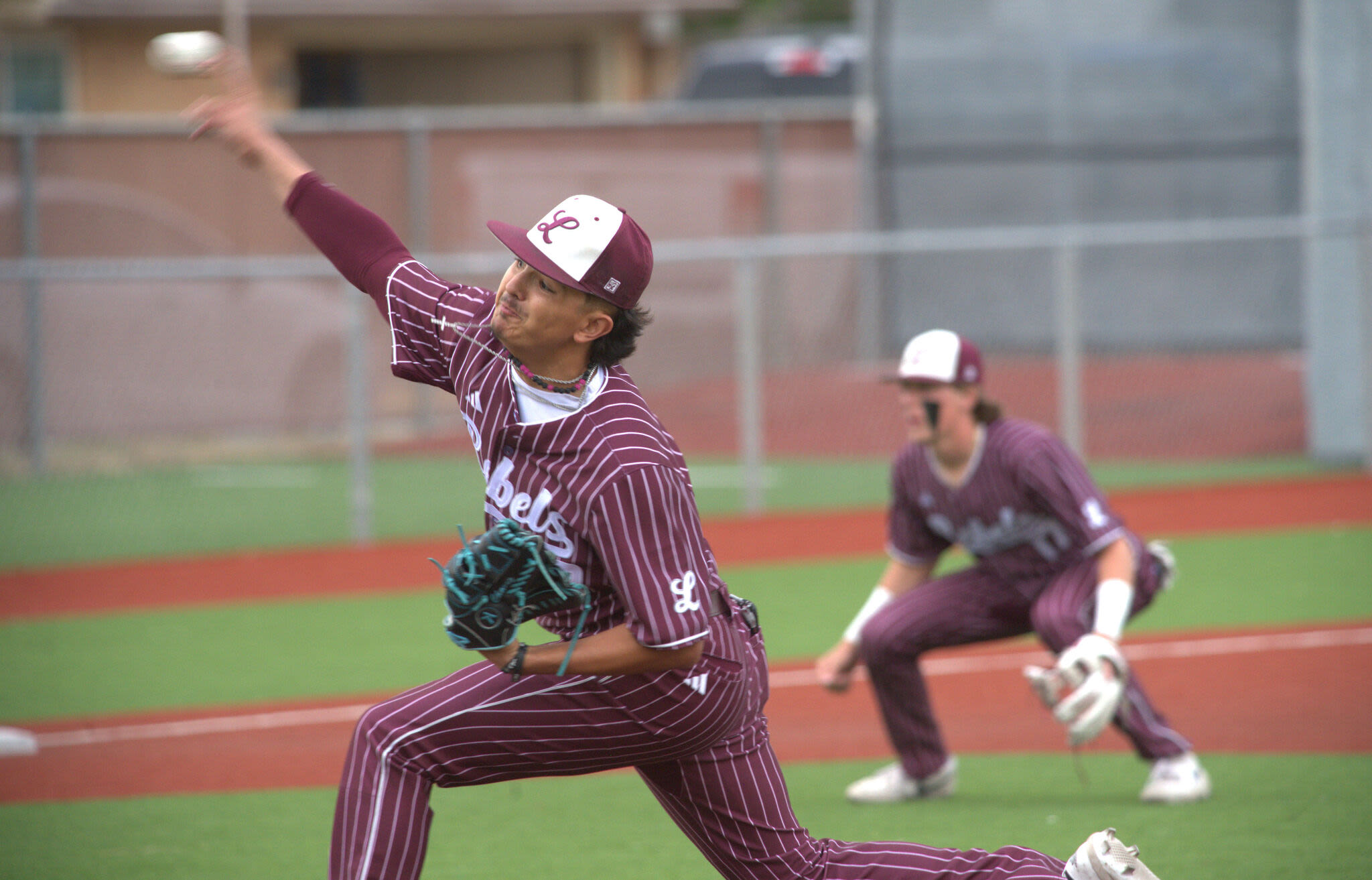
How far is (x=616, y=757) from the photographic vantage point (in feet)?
11.8

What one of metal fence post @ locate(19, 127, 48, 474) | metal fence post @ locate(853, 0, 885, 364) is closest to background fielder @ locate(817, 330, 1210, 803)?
metal fence post @ locate(19, 127, 48, 474)

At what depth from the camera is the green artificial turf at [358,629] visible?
8.30m

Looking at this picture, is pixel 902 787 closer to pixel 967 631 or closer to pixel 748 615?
pixel 967 631

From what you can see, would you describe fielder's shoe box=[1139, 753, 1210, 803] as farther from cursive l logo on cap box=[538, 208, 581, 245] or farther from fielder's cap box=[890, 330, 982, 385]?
cursive l logo on cap box=[538, 208, 581, 245]

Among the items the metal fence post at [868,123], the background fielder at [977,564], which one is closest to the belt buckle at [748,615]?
the background fielder at [977,564]

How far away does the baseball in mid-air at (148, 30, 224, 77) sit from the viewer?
3.96m

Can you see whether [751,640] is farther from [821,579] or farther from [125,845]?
[821,579]

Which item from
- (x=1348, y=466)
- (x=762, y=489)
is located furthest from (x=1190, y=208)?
(x=762, y=489)

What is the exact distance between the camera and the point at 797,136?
798 inches

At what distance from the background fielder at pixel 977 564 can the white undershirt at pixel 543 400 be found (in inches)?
101

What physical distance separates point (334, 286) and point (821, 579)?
8263mm

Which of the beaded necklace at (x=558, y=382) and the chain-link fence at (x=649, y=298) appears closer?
the beaded necklace at (x=558, y=382)

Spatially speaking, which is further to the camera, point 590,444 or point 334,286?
point 334,286

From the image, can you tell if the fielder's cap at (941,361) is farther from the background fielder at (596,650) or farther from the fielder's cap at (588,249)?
the fielder's cap at (588,249)
